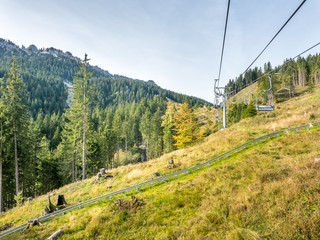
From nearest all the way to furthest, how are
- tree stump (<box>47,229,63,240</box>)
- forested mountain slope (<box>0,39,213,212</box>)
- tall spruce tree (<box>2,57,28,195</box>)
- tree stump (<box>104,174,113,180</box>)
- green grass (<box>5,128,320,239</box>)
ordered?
green grass (<box>5,128,320,239</box>), tree stump (<box>47,229,63,240</box>), tree stump (<box>104,174,113,180</box>), tall spruce tree (<box>2,57,28,195</box>), forested mountain slope (<box>0,39,213,212</box>)

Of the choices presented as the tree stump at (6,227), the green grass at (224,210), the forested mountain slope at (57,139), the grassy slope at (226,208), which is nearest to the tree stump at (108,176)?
the forested mountain slope at (57,139)

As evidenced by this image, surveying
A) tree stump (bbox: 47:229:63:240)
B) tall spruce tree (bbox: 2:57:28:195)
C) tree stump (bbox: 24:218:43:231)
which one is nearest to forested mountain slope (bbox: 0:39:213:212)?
tall spruce tree (bbox: 2:57:28:195)

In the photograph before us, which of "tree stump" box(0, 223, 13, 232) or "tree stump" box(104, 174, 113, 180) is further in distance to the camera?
"tree stump" box(104, 174, 113, 180)

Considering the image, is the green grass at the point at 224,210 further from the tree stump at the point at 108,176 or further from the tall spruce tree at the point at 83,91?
the tall spruce tree at the point at 83,91

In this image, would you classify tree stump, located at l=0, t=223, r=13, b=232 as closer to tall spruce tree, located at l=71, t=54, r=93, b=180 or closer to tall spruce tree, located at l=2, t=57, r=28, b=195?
tall spruce tree, located at l=2, t=57, r=28, b=195

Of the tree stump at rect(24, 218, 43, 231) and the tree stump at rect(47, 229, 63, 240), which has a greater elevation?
the tree stump at rect(47, 229, 63, 240)

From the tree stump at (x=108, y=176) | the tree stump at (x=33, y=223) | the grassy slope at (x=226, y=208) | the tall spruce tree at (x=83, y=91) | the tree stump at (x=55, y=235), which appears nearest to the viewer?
the grassy slope at (x=226, y=208)

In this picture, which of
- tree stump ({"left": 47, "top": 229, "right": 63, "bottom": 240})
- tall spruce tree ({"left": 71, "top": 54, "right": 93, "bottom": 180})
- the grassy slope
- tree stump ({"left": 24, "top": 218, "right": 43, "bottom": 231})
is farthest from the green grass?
tall spruce tree ({"left": 71, "top": 54, "right": 93, "bottom": 180})

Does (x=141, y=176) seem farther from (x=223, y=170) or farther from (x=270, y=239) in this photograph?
(x=270, y=239)

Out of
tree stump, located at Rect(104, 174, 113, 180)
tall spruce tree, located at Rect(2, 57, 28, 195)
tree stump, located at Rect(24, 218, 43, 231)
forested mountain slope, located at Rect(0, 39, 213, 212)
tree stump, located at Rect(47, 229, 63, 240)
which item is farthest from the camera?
forested mountain slope, located at Rect(0, 39, 213, 212)

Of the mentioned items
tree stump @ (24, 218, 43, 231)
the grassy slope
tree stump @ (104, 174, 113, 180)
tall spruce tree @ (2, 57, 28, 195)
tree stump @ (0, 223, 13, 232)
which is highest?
tall spruce tree @ (2, 57, 28, 195)

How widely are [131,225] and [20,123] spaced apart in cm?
2267

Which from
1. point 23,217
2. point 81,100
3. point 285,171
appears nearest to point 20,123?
point 81,100

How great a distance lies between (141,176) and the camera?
16312 millimetres
